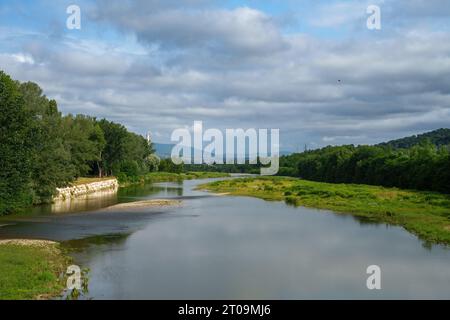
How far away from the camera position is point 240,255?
29312mm

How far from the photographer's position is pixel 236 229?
133 ft

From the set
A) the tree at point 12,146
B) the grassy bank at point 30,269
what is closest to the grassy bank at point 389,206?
the grassy bank at point 30,269

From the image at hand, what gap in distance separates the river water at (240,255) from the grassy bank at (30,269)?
1.46m

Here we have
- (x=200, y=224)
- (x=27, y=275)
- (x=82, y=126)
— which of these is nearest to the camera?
(x=27, y=275)

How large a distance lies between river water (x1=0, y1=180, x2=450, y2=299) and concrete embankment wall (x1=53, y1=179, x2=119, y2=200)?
775 inches

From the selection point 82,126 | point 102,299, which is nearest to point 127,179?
point 82,126

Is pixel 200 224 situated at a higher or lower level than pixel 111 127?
lower

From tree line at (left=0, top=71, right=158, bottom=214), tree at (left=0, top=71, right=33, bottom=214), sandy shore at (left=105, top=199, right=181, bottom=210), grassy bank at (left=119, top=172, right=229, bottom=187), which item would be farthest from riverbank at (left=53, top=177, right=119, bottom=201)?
tree at (left=0, top=71, right=33, bottom=214)

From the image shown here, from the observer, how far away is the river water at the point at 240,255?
2178 centimetres

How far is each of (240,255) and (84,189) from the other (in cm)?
5978

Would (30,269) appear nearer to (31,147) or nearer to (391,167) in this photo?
(31,147)

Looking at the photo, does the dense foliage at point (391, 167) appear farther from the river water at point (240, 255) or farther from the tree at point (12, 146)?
the tree at point (12, 146)
